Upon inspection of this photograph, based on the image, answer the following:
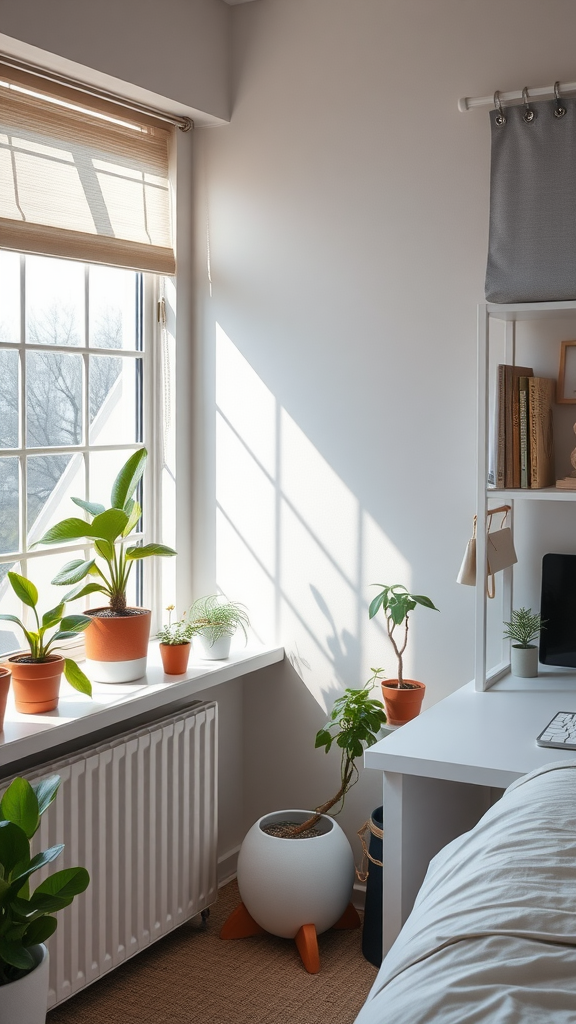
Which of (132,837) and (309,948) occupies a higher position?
(132,837)

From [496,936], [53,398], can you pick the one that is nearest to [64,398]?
[53,398]

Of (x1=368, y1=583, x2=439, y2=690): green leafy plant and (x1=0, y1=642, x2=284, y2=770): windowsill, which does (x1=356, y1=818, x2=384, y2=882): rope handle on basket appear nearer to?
(x1=368, y1=583, x2=439, y2=690): green leafy plant

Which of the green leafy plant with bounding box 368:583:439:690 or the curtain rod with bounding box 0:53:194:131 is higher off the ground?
the curtain rod with bounding box 0:53:194:131

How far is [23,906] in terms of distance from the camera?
5.87ft

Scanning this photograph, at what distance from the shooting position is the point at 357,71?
280 centimetres

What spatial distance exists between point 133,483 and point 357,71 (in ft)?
4.58

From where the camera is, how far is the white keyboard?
198 centimetres

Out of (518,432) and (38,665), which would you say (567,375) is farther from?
(38,665)

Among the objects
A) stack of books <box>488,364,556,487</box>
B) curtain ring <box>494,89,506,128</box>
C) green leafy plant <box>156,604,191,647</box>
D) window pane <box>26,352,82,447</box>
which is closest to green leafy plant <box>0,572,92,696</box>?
green leafy plant <box>156,604,191,647</box>

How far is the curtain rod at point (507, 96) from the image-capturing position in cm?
243

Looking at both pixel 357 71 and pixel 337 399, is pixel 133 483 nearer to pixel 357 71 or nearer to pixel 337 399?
pixel 337 399

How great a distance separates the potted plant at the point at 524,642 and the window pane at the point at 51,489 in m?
1.27

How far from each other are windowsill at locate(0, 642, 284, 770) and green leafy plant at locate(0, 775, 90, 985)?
0.25 m

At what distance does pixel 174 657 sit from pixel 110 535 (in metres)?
0.46
